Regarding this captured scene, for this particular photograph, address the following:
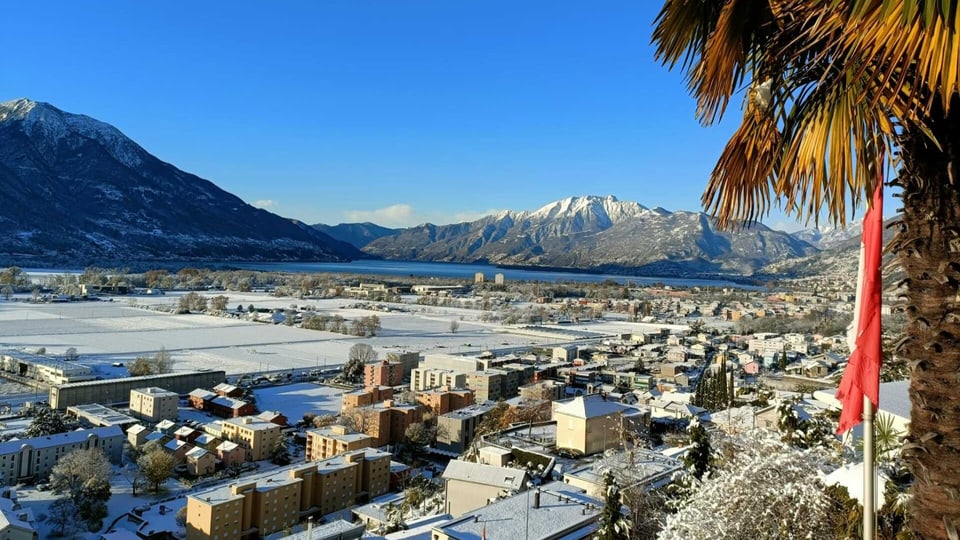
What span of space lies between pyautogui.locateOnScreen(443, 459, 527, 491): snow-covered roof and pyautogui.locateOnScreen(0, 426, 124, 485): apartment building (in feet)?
29.7

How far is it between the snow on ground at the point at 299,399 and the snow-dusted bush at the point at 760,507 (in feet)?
61.2

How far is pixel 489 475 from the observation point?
34.8ft

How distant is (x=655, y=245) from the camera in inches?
7239

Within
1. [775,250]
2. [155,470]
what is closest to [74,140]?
[155,470]

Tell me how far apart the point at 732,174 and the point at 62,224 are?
12951cm

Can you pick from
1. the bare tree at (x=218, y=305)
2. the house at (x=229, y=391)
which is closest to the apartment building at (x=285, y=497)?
the house at (x=229, y=391)

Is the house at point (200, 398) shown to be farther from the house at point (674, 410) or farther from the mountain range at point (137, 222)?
the mountain range at point (137, 222)

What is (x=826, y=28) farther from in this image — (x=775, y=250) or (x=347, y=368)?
(x=775, y=250)

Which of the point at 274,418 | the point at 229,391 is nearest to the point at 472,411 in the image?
the point at 274,418

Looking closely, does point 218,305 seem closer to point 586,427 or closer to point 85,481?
point 85,481

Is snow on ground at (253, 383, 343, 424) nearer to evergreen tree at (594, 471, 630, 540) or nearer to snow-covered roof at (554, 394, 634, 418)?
snow-covered roof at (554, 394, 634, 418)

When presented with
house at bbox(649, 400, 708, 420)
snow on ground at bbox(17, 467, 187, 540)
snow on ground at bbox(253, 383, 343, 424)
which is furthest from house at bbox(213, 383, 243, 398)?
house at bbox(649, 400, 708, 420)

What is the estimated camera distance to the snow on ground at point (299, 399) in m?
21.0

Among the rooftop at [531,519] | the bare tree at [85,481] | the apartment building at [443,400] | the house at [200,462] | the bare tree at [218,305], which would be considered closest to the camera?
the rooftop at [531,519]
